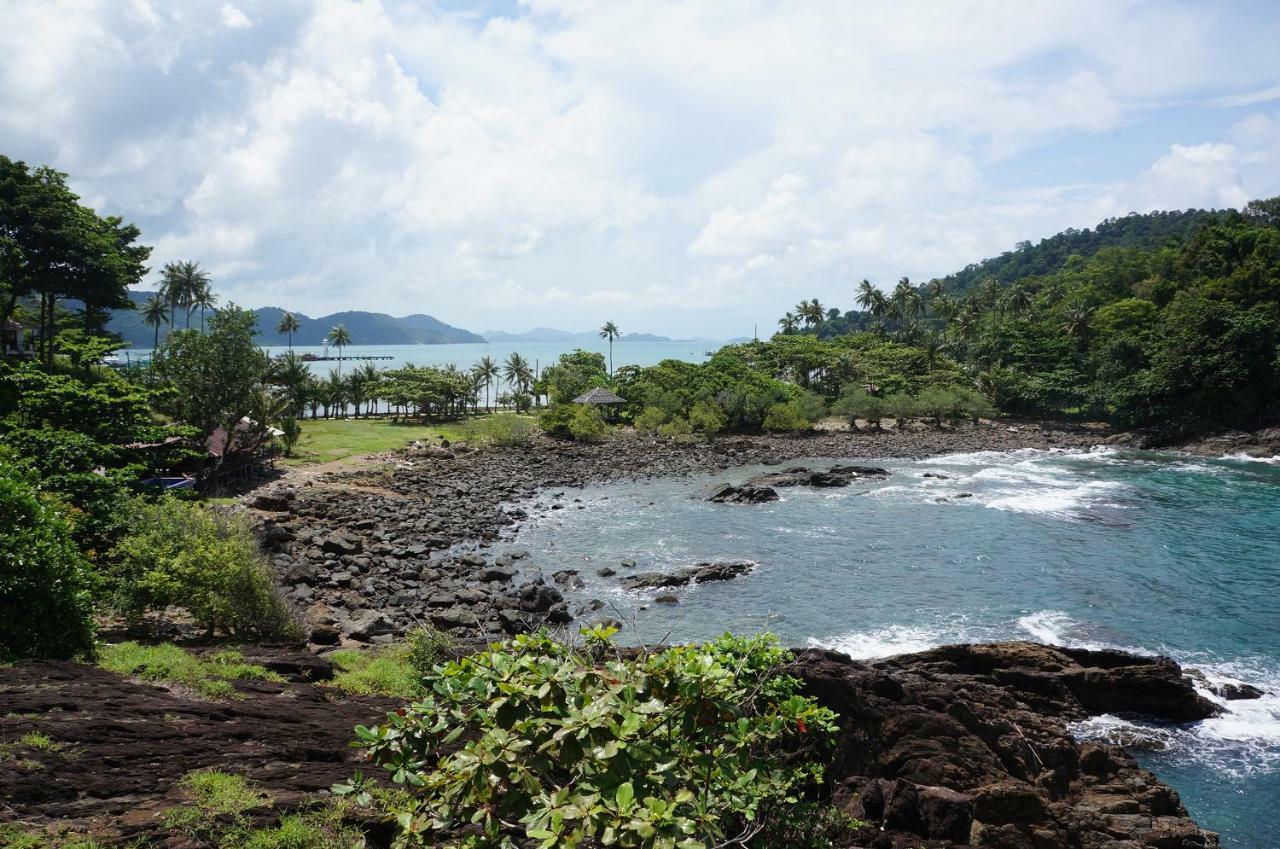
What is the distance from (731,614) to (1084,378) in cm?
6324

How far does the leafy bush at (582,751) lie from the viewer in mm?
3656

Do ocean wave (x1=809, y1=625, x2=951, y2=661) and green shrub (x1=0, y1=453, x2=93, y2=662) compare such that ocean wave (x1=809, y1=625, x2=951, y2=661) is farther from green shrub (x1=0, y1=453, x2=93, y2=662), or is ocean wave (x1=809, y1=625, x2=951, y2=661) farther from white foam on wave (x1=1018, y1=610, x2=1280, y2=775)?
green shrub (x1=0, y1=453, x2=93, y2=662)

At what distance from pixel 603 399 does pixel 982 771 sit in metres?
55.7

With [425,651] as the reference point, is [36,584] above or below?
above

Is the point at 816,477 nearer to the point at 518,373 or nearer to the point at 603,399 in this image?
the point at 603,399

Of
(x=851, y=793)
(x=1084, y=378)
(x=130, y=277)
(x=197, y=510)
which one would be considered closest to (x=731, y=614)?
(x=851, y=793)

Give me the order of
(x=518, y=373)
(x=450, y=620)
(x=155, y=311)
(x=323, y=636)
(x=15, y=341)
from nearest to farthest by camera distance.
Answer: (x=323, y=636) → (x=450, y=620) → (x=15, y=341) → (x=155, y=311) → (x=518, y=373)

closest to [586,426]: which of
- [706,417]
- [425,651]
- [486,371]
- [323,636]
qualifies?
[706,417]

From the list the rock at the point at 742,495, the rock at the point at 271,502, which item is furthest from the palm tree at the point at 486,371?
the rock at the point at 271,502

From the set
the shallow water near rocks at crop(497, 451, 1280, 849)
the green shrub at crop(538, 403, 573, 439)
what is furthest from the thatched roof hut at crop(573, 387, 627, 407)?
the shallow water near rocks at crop(497, 451, 1280, 849)

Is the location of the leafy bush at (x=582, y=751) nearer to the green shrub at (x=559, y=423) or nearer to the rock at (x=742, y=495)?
the rock at (x=742, y=495)

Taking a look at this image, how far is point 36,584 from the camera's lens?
1031cm

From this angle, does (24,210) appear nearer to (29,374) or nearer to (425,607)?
(29,374)

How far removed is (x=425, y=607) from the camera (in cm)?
2086
